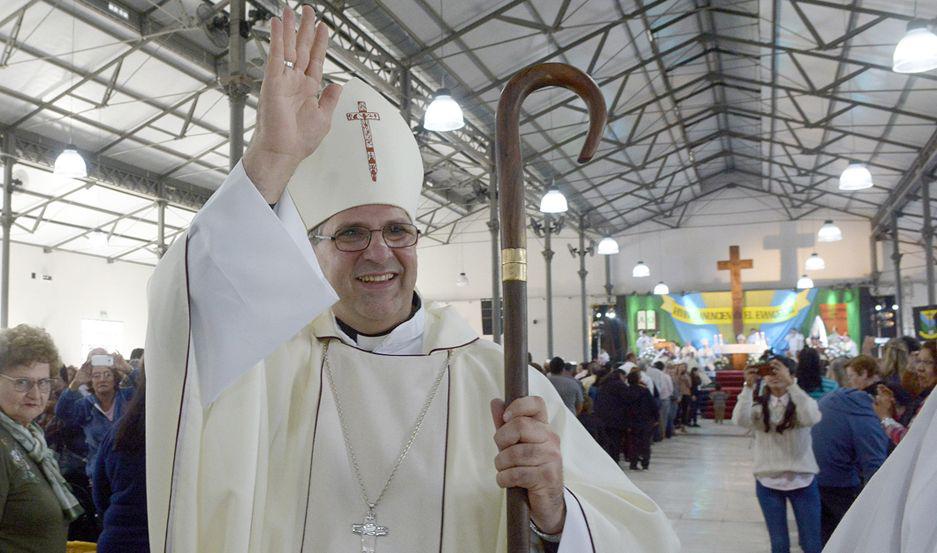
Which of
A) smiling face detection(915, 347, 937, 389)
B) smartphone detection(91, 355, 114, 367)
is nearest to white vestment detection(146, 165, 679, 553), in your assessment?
smartphone detection(91, 355, 114, 367)

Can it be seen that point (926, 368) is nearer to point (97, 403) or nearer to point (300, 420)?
point (300, 420)

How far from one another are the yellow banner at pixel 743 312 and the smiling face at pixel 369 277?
71.6 ft

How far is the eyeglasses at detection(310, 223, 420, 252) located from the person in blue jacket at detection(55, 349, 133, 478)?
2641 mm

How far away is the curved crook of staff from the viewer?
124 cm

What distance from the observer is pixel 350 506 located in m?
1.45

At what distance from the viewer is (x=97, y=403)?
4.23 m

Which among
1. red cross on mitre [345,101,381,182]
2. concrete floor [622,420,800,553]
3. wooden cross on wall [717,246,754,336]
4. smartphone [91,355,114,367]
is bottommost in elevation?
concrete floor [622,420,800,553]

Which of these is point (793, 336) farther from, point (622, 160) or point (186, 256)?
point (186, 256)

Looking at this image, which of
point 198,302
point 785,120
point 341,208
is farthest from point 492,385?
point 785,120

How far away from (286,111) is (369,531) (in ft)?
2.44

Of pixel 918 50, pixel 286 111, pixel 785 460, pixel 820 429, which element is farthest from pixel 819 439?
pixel 286 111

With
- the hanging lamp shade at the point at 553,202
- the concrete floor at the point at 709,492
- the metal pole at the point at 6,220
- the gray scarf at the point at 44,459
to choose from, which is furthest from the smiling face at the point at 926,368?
the metal pole at the point at 6,220

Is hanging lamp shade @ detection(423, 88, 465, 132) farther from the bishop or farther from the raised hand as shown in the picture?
the raised hand

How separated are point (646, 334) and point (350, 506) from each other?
72.2 feet
